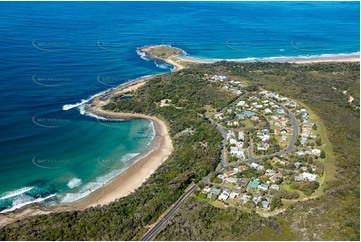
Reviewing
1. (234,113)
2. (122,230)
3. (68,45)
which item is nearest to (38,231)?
(122,230)

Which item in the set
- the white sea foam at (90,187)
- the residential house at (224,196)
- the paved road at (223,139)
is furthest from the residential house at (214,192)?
the white sea foam at (90,187)

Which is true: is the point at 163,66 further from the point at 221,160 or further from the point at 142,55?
the point at 221,160

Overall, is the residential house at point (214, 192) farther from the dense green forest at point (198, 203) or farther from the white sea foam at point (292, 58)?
the white sea foam at point (292, 58)

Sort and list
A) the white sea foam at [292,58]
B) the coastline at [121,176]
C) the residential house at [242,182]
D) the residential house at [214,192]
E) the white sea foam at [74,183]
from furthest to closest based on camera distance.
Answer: the white sea foam at [292,58]
the white sea foam at [74,183]
the residential house at [242,182]
the residential house at [214,192]
the coastline at [121,176]

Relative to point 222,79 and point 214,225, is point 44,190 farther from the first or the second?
point 222,79

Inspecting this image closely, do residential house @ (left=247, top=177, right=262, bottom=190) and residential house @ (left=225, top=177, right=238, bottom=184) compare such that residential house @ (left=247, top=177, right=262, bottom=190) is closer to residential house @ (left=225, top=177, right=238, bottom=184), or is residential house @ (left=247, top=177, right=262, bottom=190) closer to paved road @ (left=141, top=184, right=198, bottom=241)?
residential house @ (left=225, top=177, right=238, bottom=184)

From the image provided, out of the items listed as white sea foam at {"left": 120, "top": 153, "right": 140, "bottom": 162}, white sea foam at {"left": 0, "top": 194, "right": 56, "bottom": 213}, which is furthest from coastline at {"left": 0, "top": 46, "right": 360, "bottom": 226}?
white sea foam at {"left": 120, "top": 153, "right": 140, "bottom": 162}
